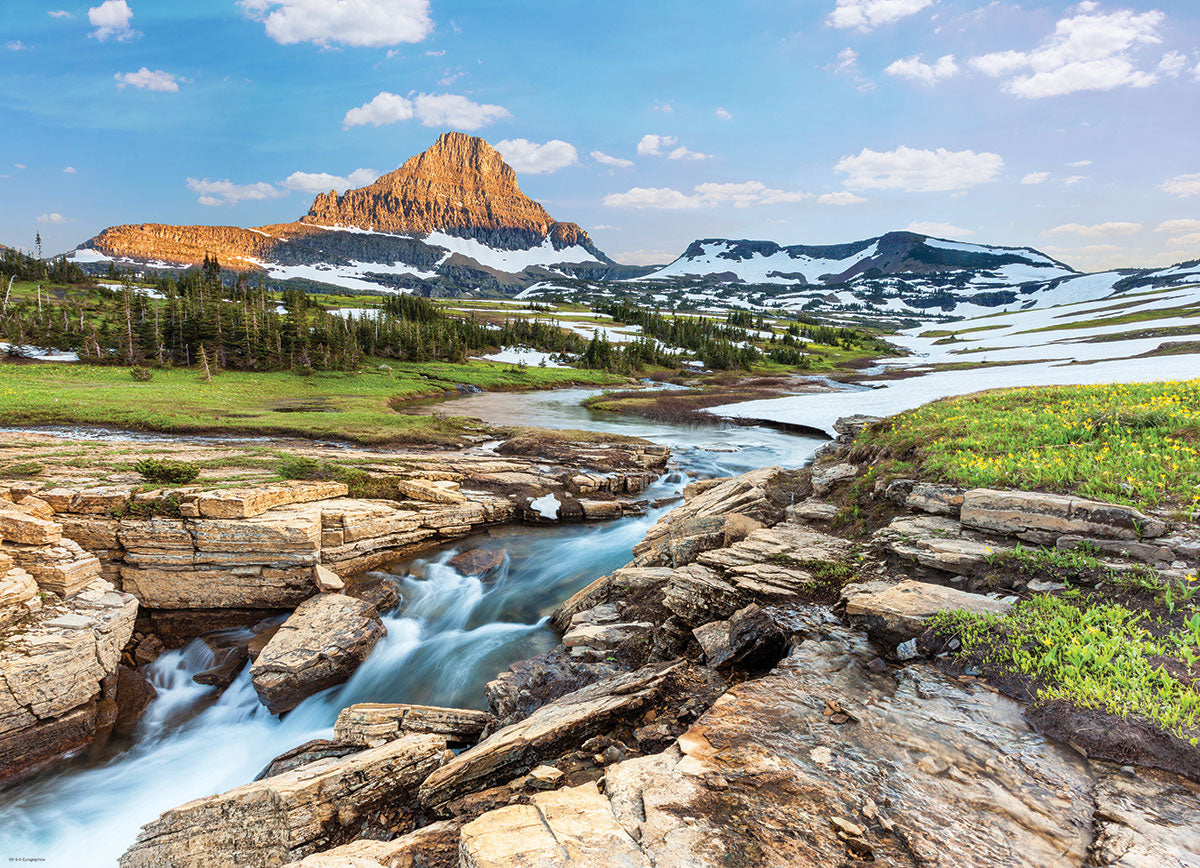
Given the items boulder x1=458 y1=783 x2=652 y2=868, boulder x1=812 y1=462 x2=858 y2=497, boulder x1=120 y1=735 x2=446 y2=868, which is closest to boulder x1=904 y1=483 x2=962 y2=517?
boulder x1=812 y1=462 x2=858 y2=497

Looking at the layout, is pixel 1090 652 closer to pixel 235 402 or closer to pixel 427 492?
pixel 427 492

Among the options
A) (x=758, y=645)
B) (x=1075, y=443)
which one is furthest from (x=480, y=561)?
(x=1075, y=443)

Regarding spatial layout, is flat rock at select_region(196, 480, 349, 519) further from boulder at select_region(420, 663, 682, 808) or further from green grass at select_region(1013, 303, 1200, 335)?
green grass at select_region(1013, 303, 1200, 335)

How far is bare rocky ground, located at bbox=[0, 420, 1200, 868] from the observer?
15.2 ft

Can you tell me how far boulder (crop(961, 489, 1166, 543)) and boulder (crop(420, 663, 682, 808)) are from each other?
24.0 feet

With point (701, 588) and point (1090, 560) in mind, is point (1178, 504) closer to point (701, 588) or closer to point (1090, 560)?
point (1090, 560)

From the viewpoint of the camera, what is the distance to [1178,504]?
28.1 feet

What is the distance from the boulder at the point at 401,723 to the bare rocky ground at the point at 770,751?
0.14 feet

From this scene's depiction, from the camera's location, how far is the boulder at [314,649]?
12.1 metres

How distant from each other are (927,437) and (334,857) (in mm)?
16880

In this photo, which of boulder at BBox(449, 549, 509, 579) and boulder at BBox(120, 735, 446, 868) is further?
boulder at BBox(449, 549, 509, 579)

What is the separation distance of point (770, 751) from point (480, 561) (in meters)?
13.8

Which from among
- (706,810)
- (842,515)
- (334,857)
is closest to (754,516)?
(842,515)

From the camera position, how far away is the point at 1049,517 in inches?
349
